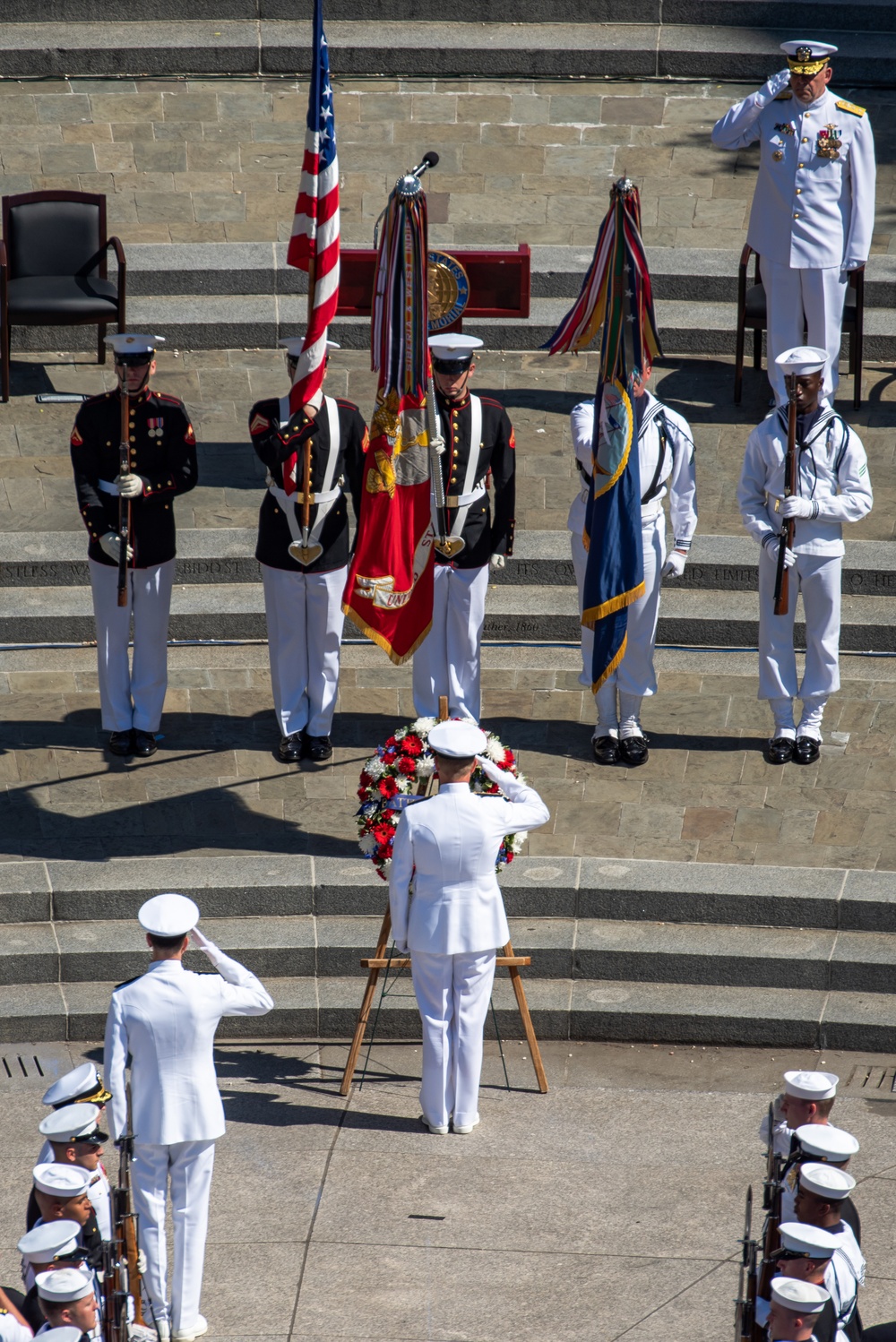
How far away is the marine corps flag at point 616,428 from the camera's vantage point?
9031 mm

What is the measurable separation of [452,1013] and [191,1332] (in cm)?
177

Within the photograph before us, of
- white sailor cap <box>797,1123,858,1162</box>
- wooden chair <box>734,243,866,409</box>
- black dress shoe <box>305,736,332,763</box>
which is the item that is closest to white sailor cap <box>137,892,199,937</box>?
white sailor cap <box>797,1123,858,1162</box>

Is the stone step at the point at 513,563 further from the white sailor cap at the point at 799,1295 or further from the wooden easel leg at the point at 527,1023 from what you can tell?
the white sailor cap at the point at 799,1295

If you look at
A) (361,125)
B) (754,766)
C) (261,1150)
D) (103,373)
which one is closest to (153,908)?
(261,1150)

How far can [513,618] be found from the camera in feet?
37.1

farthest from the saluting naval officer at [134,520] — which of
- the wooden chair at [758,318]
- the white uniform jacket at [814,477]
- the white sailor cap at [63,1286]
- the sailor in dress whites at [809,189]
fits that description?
the white sailor cap at [63,1286]

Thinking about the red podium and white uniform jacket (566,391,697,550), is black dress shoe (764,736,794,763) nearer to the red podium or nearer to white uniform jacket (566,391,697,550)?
white uniform jacket (566,391,697,550)

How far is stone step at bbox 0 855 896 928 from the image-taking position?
8.81 metres

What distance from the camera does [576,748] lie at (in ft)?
33.6

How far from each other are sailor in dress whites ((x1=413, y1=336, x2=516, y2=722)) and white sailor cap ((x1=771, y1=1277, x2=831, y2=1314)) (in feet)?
16.1

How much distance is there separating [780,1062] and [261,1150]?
95.4 inches

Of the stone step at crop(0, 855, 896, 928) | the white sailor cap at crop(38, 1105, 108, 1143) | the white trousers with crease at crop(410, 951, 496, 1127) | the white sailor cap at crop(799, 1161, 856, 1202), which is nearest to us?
the white sailor cap at crop(799, 1161, 856, 1202)

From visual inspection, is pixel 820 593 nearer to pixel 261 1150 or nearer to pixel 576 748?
pixel 576 748

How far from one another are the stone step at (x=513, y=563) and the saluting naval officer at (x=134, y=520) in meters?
1.48
